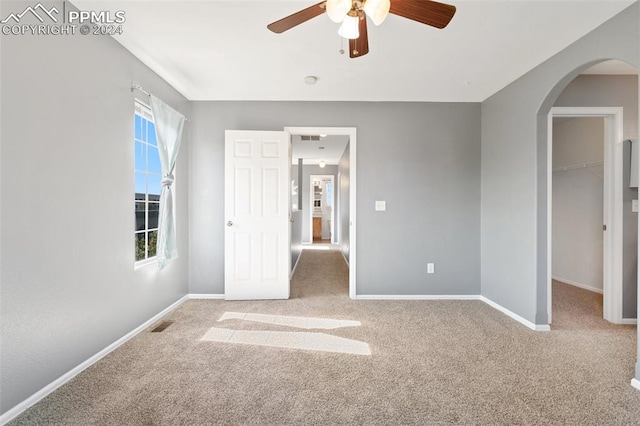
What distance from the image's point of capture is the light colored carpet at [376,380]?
5.14 feet

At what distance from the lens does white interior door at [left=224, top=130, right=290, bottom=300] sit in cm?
347

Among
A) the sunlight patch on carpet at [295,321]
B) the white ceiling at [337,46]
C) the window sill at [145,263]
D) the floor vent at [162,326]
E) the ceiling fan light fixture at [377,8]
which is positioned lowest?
the sunlight patch on carpet at [295,321]

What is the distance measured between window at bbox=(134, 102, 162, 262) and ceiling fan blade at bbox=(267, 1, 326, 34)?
181 centimetres

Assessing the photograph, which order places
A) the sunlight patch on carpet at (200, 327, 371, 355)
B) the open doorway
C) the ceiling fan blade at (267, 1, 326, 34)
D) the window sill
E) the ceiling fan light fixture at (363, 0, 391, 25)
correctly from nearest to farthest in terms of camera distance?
the ceiling fan light fixture at (363, 0, 391, 25) → the ceiling fan blade at (267, 1, 326, 34) → the sunlight patch on carpet at (200, 327, 371, 355) → the window sill → the open doorway

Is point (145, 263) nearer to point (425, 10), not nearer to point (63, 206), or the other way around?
point (63, 206)

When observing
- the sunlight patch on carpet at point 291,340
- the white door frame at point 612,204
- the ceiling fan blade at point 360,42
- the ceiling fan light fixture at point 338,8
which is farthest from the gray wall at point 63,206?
the white door frame at point 612,204

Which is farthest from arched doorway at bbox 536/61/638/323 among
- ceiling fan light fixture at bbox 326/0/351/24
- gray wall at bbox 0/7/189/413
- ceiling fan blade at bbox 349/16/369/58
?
gray wall at bbox 0/7/189/413

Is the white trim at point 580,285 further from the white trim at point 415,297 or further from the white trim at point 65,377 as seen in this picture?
the white trim at point 65,377

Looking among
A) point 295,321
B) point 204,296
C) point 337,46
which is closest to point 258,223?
point 204,296

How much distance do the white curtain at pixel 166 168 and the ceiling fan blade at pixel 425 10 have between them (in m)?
2.26

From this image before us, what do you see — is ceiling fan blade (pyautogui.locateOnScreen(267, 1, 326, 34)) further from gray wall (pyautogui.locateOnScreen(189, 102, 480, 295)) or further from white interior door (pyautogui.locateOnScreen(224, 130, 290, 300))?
gray wall (pyautogui.locateOnScreen(189, 102, 480, 295))

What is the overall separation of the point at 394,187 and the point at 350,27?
2.35 m

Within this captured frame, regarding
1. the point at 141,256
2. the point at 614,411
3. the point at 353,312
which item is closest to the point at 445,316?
the point at 353,312

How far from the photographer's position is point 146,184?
2.83 metres
